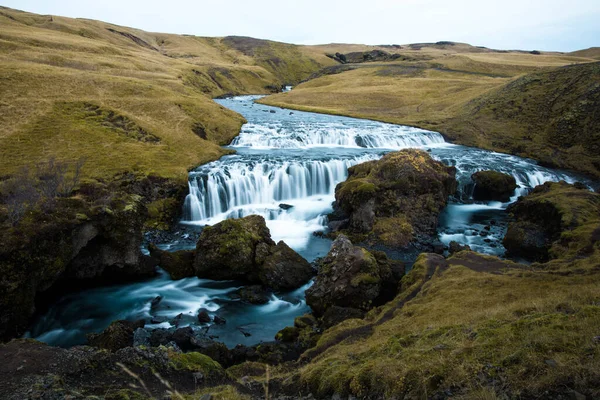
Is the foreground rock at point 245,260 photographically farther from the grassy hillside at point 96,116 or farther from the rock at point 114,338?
the grassy hillside at point 96,116

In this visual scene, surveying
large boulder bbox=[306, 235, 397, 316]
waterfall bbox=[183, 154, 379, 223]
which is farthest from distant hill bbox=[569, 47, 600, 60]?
large boulder bbox=[306, 235, 397, 316]

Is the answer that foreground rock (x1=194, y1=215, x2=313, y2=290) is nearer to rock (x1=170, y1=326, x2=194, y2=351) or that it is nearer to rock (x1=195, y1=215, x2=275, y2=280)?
rock (x1=195, y1=215, x2=275, y2=280)

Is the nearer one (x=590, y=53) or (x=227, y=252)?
(x=227, y=252)

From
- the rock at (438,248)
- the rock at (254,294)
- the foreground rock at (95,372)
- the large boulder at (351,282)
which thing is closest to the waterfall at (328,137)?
the rock at (438,248)

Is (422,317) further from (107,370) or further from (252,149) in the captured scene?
(252,149)

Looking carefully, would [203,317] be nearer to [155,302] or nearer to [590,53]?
[155,302]

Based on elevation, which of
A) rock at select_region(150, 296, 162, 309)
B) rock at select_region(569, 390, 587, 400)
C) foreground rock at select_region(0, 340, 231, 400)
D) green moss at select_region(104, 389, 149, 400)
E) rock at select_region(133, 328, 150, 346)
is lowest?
rock at select_region(150, 296, 162, 309)

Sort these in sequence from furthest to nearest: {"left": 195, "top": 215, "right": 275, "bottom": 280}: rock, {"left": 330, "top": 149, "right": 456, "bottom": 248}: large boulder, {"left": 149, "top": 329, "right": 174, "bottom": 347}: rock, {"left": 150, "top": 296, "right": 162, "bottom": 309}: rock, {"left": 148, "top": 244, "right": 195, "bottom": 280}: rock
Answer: {"left": 330, "top": 149, "right": 456, "bottom": 248}: large boulder
{"left": 148, "top": 244, "right": 195, "bottom": 280}: rock
{"left": 195, "top": 215, "right": 275, "bottom": 280}: rock
{"left": 150, "top": 296, "right": 162, "bottom": 309}: rock
{"left": 149, "top": 329, "right": 174, "bottom": 347}: rock

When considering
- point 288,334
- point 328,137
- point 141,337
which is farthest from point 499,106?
point 141,337

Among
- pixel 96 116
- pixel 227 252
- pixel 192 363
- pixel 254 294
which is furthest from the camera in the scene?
pixel 96 116

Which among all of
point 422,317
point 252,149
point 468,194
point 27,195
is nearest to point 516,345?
point 422,317

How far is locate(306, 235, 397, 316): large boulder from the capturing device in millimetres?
19125

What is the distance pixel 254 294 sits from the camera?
22.7 m

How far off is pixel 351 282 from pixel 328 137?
146 ft
